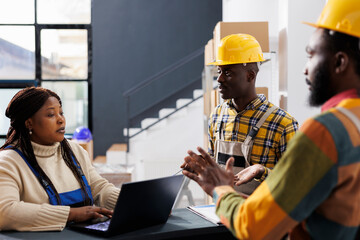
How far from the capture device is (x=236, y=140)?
2480mm

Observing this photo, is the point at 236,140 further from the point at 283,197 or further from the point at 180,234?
the point at 283,197

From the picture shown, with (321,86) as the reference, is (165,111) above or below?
below

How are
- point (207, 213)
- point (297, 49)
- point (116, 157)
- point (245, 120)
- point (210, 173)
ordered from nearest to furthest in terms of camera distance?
point (210, 173)
point (207, 213)
point (245, 120)
point (297, 49)
point (116, 157)

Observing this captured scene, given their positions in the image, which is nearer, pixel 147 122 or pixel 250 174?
pixel 250 174

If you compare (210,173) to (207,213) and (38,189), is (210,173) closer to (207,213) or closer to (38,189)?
(207,213)

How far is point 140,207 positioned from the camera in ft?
5.49

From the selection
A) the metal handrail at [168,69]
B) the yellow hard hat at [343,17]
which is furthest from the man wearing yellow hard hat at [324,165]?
the metal handrail at [168,69]

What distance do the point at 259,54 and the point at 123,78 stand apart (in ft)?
20.3

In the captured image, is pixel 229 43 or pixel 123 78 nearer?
pixel 229 43

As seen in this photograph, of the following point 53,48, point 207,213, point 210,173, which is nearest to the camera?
point 210,173

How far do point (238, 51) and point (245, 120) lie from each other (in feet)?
1.38

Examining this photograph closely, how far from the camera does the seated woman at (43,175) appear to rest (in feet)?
5.83

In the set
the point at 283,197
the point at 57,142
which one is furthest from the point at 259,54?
the point at 283,197

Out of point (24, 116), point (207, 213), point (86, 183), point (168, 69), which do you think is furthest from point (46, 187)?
point (168, 69)
